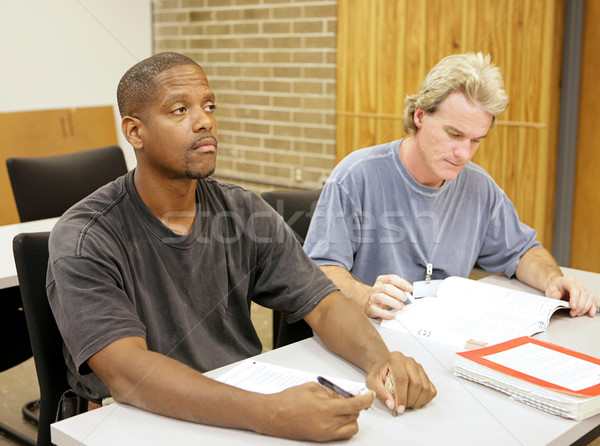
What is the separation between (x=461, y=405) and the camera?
1202 mm

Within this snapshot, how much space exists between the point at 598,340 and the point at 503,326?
0.22 meters

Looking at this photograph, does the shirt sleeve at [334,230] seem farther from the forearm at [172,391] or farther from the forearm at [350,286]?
the forearm at [172,391]

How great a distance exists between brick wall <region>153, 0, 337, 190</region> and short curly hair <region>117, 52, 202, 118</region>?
2.95 m

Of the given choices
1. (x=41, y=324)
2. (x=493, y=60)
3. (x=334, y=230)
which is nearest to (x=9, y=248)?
(x=41, y=324)

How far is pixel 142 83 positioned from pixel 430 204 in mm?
963

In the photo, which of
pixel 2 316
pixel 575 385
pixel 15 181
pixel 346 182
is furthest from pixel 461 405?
pixel 15 181

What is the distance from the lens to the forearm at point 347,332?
1.34 metres

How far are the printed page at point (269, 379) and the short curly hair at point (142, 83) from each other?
1.97 ft

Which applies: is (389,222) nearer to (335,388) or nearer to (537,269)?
(537,269)

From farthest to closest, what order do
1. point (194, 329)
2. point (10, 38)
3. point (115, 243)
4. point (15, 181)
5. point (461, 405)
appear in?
point (10, 38)
point (15, 181)
point (194, 329)
point (115, 243)
point (461, 405)

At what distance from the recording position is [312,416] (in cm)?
103

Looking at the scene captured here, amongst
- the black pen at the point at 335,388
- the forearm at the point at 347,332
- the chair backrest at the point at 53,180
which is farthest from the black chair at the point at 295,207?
the chair backrest at the point at 53,180

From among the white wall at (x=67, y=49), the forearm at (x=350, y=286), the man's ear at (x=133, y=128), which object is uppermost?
the white wall at (x=67, y=49)

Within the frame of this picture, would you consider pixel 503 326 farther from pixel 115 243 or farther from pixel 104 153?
pixel 104 153
